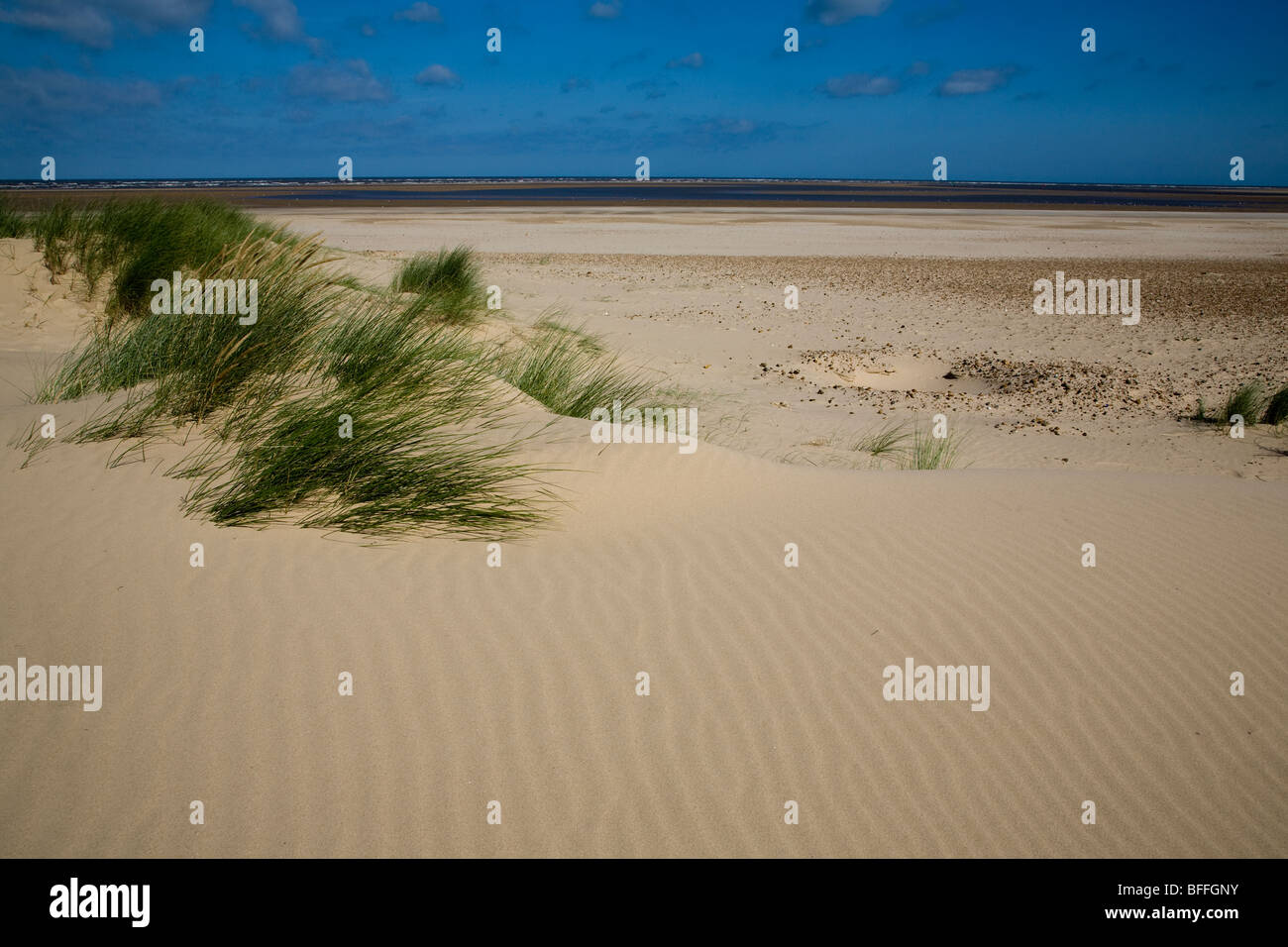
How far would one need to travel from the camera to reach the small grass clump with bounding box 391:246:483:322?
8.88m

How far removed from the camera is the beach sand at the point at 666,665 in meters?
2.21

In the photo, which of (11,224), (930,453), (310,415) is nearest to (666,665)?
(310,415)

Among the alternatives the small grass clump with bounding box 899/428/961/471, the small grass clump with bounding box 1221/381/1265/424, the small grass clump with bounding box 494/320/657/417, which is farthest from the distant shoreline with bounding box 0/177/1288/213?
the small grass clump with bounding box 1221/381/1265/424

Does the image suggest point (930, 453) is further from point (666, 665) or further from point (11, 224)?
point (11, 224)

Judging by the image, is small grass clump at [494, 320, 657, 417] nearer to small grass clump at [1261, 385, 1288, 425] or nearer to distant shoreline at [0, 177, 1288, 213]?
small grass clump at [1261, 385, 1288, 425]

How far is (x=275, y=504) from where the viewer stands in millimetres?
3504

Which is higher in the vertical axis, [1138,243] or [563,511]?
[1138,243]

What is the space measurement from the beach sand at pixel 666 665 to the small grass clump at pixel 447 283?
4.21m

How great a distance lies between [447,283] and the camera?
33.4 feet

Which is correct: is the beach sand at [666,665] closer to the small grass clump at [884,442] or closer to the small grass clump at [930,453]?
the small grass clump at [930,453]

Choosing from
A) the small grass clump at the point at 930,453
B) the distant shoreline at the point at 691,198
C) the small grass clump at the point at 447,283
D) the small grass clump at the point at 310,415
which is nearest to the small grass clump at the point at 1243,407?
the small grass clump at the point at 930,453

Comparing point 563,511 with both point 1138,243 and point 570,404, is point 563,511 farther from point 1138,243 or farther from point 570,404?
point 1138,243

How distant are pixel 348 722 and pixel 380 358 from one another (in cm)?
291
